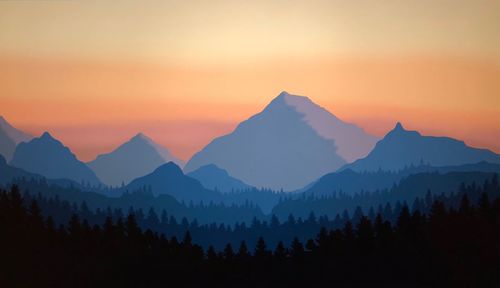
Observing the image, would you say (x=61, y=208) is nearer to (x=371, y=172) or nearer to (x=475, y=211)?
(x=371, y=172)

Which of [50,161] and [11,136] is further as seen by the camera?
[50,161]

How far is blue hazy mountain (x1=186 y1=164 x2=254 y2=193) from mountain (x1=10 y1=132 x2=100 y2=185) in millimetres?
5345

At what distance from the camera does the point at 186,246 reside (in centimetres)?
3725

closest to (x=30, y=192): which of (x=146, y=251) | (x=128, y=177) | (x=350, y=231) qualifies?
(x=128, y=177)

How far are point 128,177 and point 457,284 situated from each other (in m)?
17.7

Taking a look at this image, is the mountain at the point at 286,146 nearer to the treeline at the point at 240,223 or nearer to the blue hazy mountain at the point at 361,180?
the blue hazy mountain at the point at 361,180

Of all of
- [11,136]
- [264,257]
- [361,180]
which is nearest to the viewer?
[264,257]

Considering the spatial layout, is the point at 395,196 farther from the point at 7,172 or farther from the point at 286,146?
the point at 7,172

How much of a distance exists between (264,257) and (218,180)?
8.08 m

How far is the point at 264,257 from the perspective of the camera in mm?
36344

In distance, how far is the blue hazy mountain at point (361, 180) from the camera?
134ft

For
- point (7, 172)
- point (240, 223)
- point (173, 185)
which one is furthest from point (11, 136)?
point (240, 223)

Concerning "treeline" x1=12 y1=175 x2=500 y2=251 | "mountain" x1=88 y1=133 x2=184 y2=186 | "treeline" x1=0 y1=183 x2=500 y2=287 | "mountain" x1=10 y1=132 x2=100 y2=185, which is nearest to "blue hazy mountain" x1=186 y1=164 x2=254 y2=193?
"treeline" x1=12 y1=175 x2=500 y2=251

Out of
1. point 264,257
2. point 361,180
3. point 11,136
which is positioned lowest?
point 264,257
